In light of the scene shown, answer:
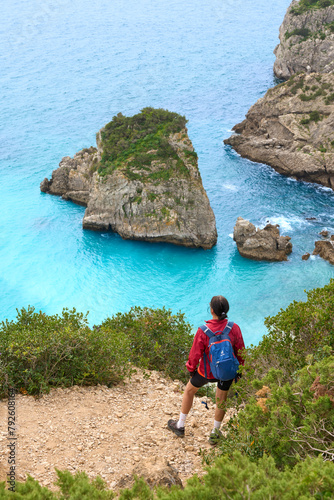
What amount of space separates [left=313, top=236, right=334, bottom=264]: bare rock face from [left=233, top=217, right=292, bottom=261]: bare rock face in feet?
7.48

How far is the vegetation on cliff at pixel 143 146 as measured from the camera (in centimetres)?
4241

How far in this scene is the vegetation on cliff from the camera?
4241cm

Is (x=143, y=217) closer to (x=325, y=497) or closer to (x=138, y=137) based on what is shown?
(x=138, y=137)

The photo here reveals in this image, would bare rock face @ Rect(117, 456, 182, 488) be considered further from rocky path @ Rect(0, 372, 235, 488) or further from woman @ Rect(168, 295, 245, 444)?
woman @ Rect(168, 295, 245, 444)

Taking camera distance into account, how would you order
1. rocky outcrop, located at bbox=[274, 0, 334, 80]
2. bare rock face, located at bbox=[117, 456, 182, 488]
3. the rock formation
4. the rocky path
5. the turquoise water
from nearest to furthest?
1. bare rock face, located at bbox=[117, 456, 182, 488]
2. the rocky path
3. the turquoise water
4. the rock formation
5. rocky outcrop, located at bbox=[274, 0, 334, 80]

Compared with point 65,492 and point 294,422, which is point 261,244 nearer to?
point 294,422

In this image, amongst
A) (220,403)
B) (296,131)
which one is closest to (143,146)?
(296,131)

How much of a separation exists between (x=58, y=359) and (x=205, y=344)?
5430 mm

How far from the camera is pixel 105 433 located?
10.6 meters

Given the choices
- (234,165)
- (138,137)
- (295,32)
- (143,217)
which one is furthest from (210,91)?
(143,217)

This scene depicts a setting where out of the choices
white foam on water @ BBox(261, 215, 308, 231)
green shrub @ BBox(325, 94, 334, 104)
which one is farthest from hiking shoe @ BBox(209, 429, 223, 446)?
green shrub @ BBox(325, 94, 334, 104)

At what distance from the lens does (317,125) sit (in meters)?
53.9

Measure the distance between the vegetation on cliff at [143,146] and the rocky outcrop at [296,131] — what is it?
16.1 metres

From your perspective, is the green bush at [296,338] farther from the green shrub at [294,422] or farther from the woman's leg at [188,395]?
the green shrub at [294,422]
